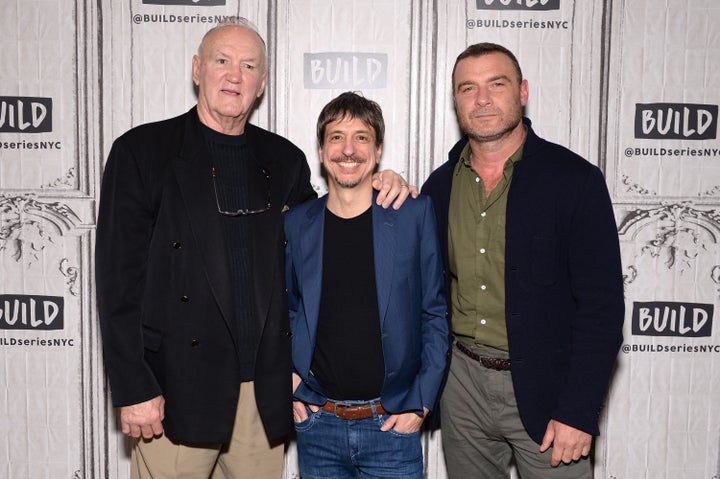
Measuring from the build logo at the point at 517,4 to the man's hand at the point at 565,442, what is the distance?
6.07 feet

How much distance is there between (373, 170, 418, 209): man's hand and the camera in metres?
1.94

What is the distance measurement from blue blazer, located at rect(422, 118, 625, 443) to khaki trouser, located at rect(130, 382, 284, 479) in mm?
921

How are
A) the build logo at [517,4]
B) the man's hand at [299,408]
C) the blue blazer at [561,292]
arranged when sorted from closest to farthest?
the blue blazer at [561,292] < the man's hand at [299,408] < the build logo at [517,4]

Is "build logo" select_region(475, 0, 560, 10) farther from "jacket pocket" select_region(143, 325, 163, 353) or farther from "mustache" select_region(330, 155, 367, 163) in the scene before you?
"jacket pocket" select_region(143, 325, 163, 353)

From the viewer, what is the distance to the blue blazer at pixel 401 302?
6.21 ft

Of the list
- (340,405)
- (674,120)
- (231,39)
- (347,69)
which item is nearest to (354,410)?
(340,405)

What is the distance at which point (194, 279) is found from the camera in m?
1.92

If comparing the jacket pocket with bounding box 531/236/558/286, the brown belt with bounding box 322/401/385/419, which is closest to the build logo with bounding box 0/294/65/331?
the brown belt with bounding box 322/401/385/419

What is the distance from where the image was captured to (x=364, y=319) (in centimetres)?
191

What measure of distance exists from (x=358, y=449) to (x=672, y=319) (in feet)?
5.81

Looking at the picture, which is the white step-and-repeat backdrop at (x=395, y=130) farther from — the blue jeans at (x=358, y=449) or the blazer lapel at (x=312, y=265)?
the blue jeans at (x=358, y=449)

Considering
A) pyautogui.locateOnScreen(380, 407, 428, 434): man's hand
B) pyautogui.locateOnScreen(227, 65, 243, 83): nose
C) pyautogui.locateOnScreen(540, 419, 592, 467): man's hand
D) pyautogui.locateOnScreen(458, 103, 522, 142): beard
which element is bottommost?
pyautogui.locateOnScreen(540, 419, 592, 467): man's hand

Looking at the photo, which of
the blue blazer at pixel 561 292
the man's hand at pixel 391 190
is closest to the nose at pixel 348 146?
the man's hand at pixel 391 190

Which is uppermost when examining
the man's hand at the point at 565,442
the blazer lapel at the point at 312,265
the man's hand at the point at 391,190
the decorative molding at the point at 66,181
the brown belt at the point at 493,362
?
the decorative molding at the point at 66,181
